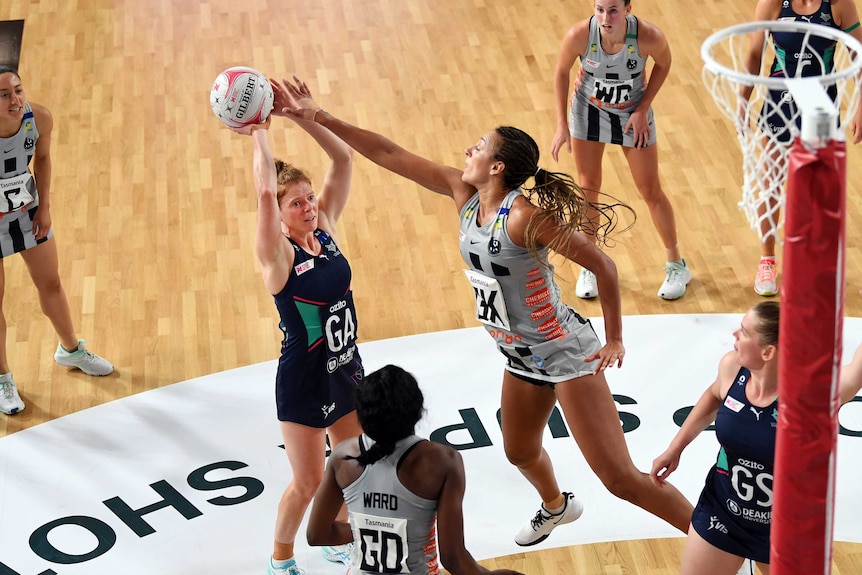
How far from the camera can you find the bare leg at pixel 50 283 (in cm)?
539

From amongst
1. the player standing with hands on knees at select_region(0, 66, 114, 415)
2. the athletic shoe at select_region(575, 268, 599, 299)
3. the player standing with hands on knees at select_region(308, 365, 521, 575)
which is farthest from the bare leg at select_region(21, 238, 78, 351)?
the player standing with hands on knees at select_region(308, 365, 521, 575)

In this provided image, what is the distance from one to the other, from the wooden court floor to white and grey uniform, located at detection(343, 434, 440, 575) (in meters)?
1.39

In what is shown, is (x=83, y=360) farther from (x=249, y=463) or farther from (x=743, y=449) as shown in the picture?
(x=743, y=449)

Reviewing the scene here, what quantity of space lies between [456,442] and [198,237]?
2.58 m

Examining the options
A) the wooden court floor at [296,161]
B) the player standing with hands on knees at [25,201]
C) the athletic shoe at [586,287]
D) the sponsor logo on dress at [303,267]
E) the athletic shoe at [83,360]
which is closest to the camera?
the sponsor logo on dress at [303,267]

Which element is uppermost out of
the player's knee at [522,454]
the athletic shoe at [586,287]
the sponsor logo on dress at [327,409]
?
the sponsor logo on dress at [327,409]

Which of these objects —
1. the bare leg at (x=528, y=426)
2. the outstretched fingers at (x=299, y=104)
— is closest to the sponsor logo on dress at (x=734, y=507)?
the bare leg at (x=528, y=426)

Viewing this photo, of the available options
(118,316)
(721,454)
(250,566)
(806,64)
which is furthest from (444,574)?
(806,64)

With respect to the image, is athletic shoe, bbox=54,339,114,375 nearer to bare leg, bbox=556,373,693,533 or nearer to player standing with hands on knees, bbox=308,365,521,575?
bare leg, bbox=556,373,693,533

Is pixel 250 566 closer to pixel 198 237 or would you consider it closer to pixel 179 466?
pixel 179 466

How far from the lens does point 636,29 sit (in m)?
5.52

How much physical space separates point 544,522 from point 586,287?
1962 millimetres

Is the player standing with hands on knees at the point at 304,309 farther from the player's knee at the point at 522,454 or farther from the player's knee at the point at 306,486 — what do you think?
the player's knee at the point at 522,454

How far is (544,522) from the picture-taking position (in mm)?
4430
